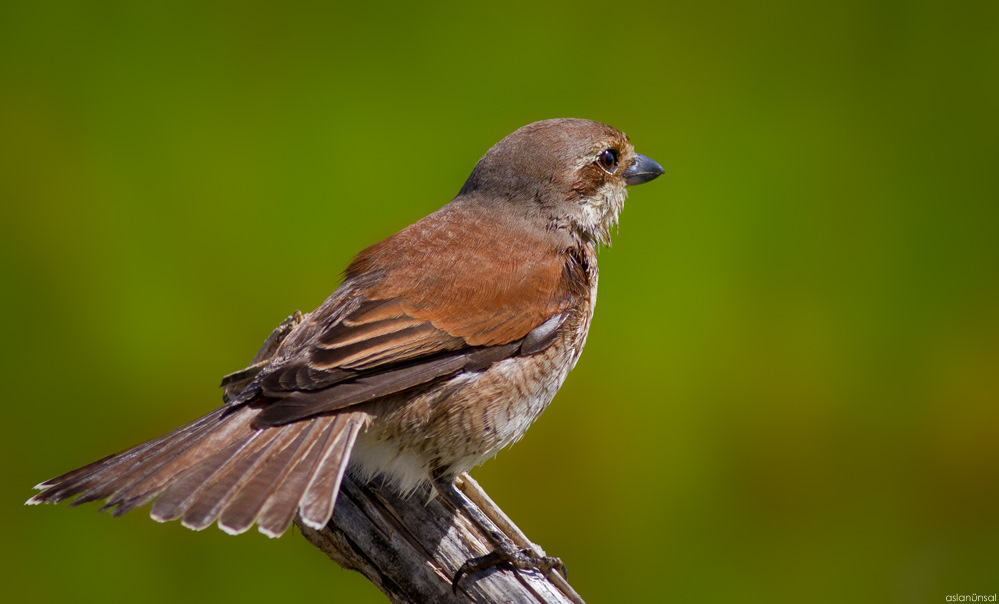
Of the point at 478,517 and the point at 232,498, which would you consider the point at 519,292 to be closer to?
the point at 478,517

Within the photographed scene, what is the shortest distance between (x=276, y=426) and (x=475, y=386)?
557mm

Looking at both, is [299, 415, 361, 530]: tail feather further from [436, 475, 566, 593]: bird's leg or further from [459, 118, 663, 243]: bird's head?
[459, 118, 663, 243]: bird's head

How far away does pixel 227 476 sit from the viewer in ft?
7.54

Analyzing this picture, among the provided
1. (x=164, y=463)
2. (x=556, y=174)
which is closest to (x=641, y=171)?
(x=556, y=174)

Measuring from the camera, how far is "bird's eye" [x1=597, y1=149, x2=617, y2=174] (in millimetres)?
3342

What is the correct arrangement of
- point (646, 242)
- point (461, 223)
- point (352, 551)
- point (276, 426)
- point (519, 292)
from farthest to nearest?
1. point (646, 242)
2. point (461, 223)
3. point (519, 292)
4. point (352, 551)
5. point (276, 426)

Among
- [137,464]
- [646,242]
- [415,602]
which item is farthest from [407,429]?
[646,242]

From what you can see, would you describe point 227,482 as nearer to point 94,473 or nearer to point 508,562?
point 94,473

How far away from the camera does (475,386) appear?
2.70 meters

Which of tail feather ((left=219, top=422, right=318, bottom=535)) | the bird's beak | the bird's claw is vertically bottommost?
the bird's claw

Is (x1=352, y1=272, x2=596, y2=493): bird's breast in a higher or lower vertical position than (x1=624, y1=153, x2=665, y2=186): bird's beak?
lower

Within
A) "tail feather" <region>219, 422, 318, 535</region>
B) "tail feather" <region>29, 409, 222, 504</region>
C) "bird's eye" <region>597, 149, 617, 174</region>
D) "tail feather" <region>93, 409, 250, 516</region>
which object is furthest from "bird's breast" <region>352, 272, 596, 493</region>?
"bird's eye" <region>597, 149, 617, 174</region>

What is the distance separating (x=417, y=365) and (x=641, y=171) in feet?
4.10

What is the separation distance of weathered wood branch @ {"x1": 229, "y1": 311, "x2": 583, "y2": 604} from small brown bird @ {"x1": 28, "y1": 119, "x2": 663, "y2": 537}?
0.08m
